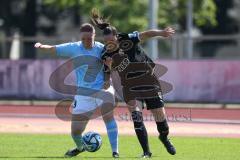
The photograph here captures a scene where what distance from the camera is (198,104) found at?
25.3 metres

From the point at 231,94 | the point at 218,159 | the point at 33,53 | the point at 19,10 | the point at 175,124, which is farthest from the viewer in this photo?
the point at 19,10

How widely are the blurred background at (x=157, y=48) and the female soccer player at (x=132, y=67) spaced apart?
10118 mm

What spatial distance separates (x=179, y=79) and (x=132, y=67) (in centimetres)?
1378

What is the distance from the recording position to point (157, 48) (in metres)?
32.3

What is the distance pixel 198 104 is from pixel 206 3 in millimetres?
15981

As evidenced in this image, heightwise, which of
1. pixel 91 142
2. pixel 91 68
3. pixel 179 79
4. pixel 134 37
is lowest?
pixel 179 79

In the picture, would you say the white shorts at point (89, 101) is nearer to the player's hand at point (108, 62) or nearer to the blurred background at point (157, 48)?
the player's hand at point (108, 62)

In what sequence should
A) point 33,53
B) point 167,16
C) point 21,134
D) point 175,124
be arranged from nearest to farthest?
point 21,134, point 175,124, point 33,53, point 167,16

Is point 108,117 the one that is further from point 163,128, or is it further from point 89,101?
point 163,128

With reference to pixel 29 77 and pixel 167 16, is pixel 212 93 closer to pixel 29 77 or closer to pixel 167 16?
pixel 29 77

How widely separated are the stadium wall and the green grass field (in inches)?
333

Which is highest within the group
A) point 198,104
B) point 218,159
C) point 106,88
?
point 106,88

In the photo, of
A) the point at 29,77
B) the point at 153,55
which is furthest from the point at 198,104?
the point at 29,77

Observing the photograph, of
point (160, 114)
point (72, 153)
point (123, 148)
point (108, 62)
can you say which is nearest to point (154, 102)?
point (160, 114)
